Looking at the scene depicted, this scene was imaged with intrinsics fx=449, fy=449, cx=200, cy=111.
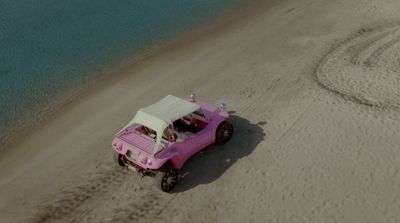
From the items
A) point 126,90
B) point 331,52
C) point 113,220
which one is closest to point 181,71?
point 126,90

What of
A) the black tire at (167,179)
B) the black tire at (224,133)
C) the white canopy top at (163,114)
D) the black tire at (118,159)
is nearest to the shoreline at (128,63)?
the black tire at (118,159)

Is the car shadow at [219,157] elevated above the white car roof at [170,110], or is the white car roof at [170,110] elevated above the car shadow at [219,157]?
the white car roof at [170,110]

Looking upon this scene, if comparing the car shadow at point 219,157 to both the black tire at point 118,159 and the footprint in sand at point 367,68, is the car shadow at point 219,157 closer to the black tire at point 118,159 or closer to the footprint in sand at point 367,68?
the black tire at point 118,159

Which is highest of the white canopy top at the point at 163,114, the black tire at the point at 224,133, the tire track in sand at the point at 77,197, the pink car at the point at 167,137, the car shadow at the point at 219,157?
the white canopy top at the point at 163,114

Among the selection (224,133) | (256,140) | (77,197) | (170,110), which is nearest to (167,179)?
(170,110)

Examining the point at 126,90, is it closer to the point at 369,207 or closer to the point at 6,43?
the point at 6,43

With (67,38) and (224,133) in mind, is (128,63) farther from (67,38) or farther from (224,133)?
(224,133)

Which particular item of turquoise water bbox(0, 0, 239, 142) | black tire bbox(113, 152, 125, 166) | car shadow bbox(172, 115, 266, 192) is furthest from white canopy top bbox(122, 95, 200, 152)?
turquoise water bbox(0, 0, 239, 142)
